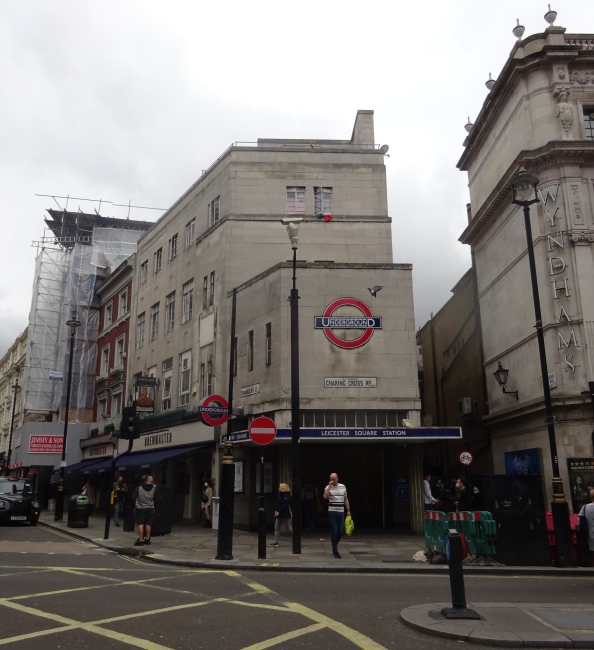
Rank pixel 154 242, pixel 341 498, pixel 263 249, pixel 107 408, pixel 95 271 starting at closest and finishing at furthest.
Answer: pixel 341 498
pixel 263 249
pixel 154 242
pixel 107 408
pixel 95 271

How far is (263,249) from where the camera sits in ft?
85.0

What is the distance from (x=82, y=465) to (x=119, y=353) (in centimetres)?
659

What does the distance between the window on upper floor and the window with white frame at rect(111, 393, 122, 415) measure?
26400 millimetres

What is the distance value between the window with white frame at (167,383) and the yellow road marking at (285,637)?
23089 millimetres

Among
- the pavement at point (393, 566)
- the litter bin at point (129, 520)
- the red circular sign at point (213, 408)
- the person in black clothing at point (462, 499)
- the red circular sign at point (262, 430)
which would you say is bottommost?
the pavement at point (393, 566)

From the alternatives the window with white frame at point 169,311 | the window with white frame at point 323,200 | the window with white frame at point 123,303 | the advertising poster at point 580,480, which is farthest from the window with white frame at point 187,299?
the advertising poster at point 580,480

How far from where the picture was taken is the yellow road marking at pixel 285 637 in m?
6.34

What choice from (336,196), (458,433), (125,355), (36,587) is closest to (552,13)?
(336,196)

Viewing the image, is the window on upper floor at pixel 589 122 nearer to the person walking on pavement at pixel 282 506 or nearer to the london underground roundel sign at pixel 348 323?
the london underground roundel sign at pixel 348 323

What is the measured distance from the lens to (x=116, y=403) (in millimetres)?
36281

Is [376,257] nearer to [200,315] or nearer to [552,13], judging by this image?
[200,315]

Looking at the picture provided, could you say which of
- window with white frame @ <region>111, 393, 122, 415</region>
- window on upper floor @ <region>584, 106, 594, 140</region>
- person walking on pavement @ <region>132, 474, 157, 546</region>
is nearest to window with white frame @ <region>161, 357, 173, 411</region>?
window with white frame @ <region>111, 393, 122, 415</region>

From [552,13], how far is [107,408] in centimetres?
2950

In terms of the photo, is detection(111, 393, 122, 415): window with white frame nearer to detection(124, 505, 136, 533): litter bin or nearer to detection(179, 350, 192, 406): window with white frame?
detection(179, 350, 192, 406): window with white frame
